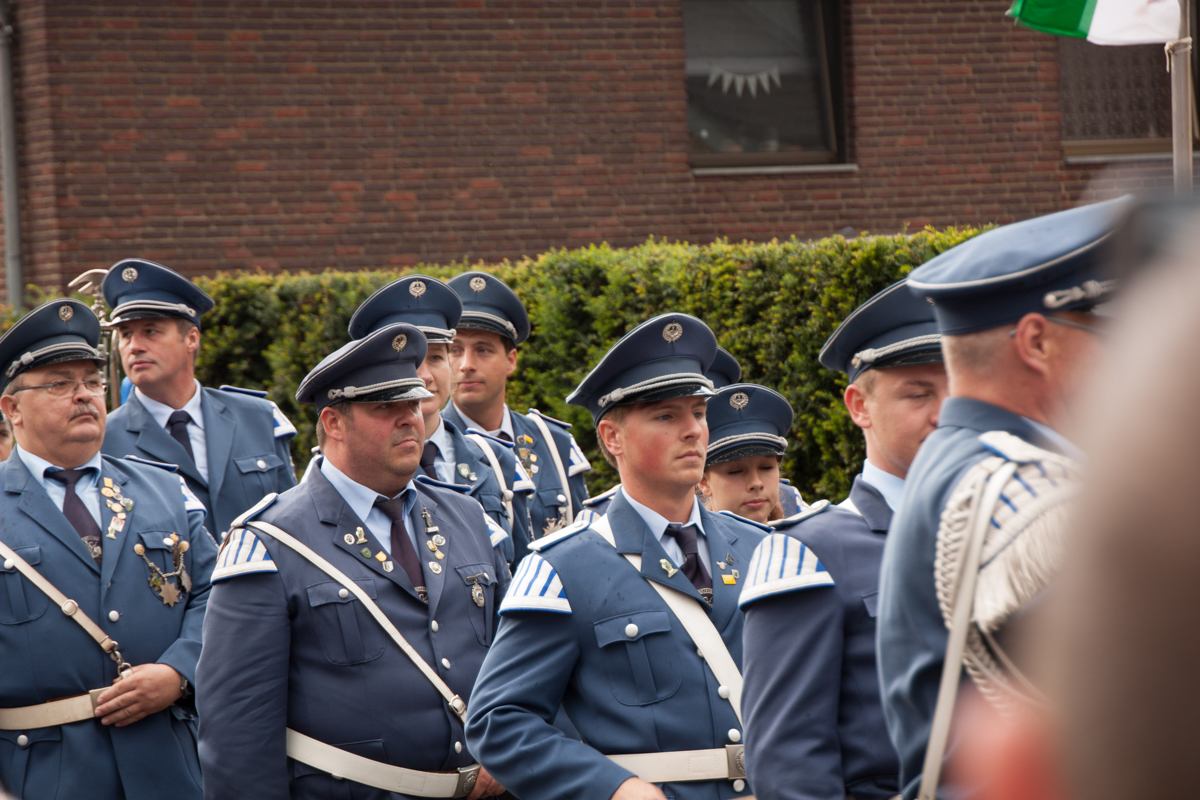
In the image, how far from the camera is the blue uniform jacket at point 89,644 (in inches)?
163

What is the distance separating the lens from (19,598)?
13.8ft

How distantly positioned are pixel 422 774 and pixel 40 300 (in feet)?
26.3

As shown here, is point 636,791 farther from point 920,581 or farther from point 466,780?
point 920,581

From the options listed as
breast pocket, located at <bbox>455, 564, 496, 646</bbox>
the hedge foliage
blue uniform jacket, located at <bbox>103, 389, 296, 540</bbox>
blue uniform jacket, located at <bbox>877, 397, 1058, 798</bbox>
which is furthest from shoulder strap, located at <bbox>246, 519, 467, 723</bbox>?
the hedge foliage

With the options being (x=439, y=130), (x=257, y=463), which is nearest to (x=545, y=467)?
(x=257, y=463)

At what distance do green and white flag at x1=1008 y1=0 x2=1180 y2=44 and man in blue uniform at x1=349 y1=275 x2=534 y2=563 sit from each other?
3.13 m

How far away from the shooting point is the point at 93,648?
4246mm

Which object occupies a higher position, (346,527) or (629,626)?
(346,527)

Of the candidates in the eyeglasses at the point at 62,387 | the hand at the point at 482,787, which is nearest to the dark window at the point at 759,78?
the eyeglasses at the point at 62,387

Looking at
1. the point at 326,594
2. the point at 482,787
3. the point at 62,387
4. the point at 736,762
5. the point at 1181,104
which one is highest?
the point at 1181,104

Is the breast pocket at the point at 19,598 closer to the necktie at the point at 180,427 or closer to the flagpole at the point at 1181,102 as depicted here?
the necktie at the point at 180,427

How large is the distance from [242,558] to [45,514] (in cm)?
119

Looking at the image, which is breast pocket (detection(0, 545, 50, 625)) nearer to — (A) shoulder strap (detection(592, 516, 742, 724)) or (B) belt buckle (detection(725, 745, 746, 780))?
(A) shoulder strap (detection(592, 516, 742, 724))

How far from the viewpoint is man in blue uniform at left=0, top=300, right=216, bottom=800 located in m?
4.14
